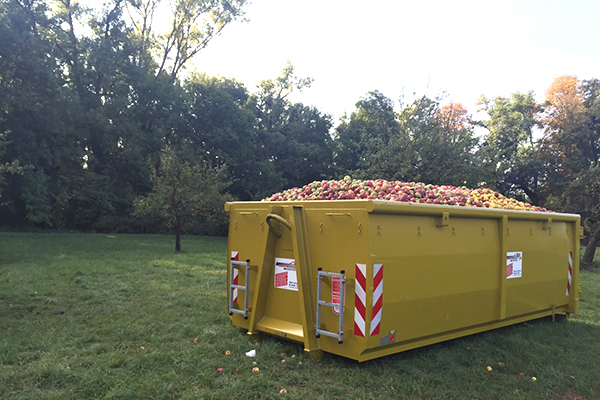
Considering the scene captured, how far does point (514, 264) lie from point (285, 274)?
10.9 feet

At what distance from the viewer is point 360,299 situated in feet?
15.0

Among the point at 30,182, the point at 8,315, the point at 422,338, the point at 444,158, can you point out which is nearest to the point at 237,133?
the point at 30,182

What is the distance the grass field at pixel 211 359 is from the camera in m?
4.16

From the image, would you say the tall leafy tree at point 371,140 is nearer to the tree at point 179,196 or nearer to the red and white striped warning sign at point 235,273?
the tree at point 179,196

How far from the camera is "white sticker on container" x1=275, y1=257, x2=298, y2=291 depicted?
518cm

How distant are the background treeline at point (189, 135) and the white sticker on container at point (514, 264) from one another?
26.7ft

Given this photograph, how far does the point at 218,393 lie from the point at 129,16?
35057 millimetres

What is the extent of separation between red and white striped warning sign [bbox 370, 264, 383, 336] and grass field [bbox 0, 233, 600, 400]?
47 cm

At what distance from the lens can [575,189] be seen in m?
18.1

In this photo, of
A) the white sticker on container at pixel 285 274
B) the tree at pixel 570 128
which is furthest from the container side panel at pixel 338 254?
the tree at pixel 570 128

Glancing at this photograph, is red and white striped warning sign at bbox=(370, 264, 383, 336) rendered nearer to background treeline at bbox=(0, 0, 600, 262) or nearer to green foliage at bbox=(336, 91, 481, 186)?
background treeline at bbox=(0, 0, 600, 262)

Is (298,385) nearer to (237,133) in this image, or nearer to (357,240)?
(357,240)

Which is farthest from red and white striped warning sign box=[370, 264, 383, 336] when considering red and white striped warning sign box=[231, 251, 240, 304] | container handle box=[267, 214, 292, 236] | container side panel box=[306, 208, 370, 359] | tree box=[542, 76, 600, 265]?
tree box=[542, 76, 600, 265]

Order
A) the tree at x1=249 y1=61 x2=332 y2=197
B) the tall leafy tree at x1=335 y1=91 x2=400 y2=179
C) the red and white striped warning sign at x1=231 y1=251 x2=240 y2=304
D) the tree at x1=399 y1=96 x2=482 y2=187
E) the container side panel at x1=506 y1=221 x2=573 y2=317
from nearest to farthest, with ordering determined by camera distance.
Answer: the red and white striped warning sign at x1=231 y1=251 x2=240 y2=304
the container side panel at x1=506 y1=221 x2=573 y2=317
the tree at x1=399 y1=96 x2=482 y2=187
the tall leafy tree at x1=335 y1=91 x2=400 y2=179
the tree at x1=249 y1=61 x2=332 y2=197
